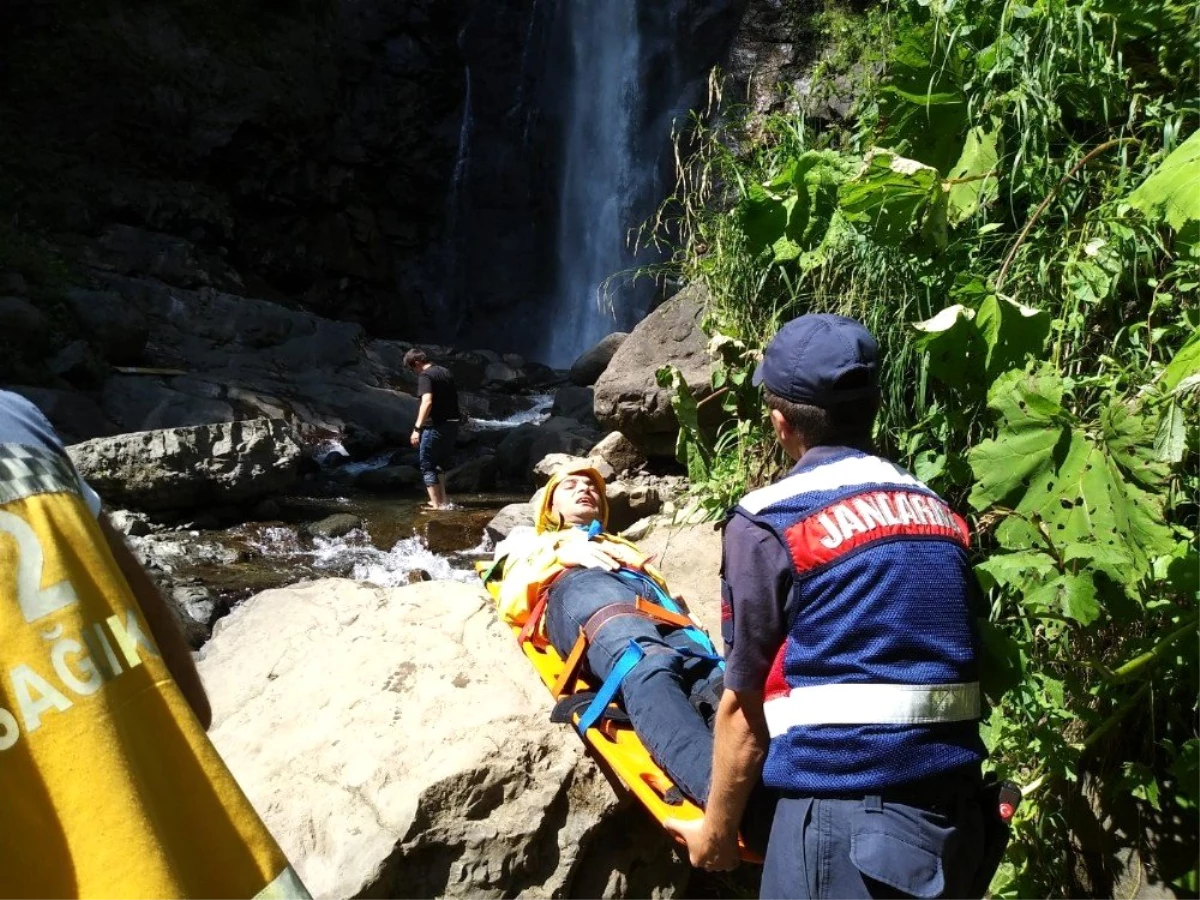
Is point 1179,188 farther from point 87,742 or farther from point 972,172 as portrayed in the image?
point 87,742

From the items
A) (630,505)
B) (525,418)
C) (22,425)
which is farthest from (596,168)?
(22,425)

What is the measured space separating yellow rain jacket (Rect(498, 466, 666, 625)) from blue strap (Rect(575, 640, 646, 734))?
0.63 metres

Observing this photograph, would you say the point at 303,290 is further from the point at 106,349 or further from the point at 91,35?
the point at 106,349

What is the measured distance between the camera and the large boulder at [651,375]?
536 centimetres

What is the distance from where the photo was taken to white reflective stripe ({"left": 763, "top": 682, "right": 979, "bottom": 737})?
142 centimetres

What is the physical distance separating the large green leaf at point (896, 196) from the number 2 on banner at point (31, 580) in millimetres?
1831

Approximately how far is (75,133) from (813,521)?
66.0 feet

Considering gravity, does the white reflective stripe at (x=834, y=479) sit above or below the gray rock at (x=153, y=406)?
above

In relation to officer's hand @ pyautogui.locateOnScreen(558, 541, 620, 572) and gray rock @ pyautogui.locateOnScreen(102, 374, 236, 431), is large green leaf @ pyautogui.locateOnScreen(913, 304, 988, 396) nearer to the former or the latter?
officer's hand @ pyautogui.locateOnScreen(558, 541, 620, 572)

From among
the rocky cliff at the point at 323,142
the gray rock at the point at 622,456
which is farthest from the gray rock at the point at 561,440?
the rocky cliff at the point at 323,142

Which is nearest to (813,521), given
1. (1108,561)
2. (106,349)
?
(1108,561)

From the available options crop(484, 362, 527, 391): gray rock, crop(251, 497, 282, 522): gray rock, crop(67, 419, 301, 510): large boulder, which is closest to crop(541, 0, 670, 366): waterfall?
crop(484, 362, 527, 391): gray rock

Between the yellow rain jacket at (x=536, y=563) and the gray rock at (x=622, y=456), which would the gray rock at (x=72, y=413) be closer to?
the gray rock at (x=622, y=456)

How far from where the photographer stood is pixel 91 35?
1733 centimetres
